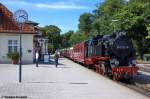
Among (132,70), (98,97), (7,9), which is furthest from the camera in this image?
(7,9)

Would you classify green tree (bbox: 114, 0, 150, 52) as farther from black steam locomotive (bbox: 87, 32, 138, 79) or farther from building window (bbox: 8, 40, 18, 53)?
black steam locomotive (bbox: 87, 32, 138, 79)

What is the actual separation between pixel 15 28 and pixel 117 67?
25768 mm

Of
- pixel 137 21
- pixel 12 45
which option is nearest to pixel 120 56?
pixel 12 45

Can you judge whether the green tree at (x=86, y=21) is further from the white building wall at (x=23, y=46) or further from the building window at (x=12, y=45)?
the building window at (x=12, y=45)

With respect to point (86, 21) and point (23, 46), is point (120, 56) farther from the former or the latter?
point (86, 21)

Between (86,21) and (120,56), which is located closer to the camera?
(120,56)

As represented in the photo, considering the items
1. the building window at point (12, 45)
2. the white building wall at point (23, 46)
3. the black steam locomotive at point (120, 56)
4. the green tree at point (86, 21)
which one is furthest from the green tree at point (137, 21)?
the green tree at point (86, 21)

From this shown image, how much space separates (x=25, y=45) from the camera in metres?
50.5

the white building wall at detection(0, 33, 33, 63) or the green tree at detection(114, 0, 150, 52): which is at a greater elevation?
the green tree at detection(114, 0, 150, 52)

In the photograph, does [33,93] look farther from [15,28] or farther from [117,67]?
[15,28]

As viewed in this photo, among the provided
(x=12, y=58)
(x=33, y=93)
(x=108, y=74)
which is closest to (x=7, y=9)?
(x=12, y=58)

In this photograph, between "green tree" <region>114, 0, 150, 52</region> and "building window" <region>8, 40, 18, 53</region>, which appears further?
"green tree" <region>114, 0, 150, 52</region>

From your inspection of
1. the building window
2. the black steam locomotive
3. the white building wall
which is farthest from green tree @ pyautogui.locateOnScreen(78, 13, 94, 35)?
the black steam locomotive

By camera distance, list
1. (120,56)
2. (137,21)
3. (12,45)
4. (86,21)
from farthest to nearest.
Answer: (86,21) → (137,21) → (12,45) → (120,56)
